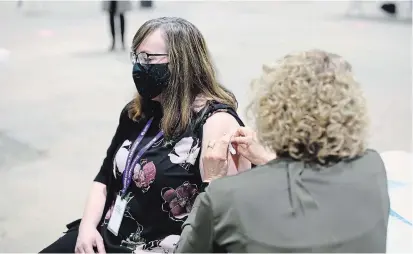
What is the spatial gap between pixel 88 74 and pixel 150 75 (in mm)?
4418

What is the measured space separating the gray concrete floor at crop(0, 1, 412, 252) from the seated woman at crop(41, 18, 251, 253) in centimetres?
47

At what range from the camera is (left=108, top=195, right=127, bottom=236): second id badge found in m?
1.98

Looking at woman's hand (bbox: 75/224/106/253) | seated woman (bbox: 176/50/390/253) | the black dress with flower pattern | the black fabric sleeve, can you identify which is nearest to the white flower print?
the black dress with flower pattern

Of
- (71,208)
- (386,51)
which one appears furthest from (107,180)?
(386,51)

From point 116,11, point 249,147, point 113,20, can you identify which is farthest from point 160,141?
point 113,20

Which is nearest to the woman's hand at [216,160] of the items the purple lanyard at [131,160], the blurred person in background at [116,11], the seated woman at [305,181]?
the purple lanyard at [131,160]

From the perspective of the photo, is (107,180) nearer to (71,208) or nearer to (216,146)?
(216,146)

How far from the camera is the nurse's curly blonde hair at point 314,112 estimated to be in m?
1.27

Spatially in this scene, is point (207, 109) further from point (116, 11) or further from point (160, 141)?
point (116, 11)

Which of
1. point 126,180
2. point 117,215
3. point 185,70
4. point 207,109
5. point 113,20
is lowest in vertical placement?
point 113,20

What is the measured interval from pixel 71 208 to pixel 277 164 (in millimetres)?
2375

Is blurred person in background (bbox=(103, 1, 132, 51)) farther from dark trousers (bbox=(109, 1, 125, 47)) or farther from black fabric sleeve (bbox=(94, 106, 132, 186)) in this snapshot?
black fabric sleeve (bbox=(94, 106, 132, 186))

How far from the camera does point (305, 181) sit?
4.09 feet

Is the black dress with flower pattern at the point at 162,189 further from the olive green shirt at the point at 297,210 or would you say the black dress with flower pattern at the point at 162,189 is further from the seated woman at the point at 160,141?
the olive green shirt at the point at 297,210
